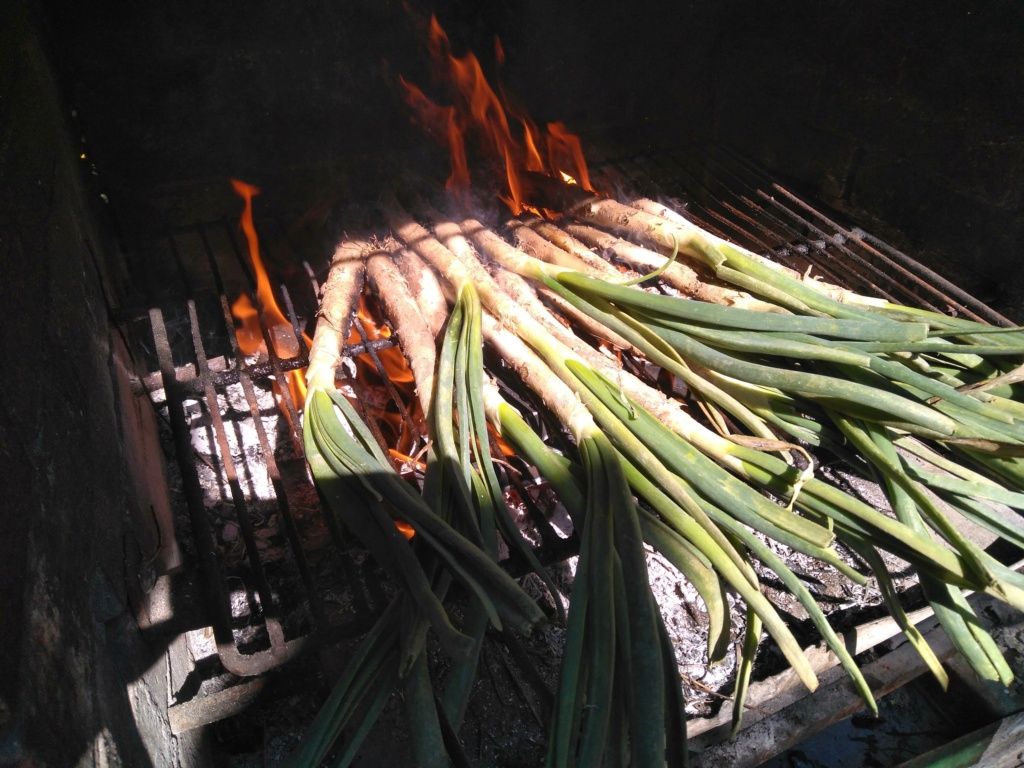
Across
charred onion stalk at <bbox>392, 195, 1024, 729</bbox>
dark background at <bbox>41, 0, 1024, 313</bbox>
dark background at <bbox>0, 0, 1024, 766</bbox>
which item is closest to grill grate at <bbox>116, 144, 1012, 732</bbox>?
dark background at <bbox>0, 0, 1024, 766</bbox>

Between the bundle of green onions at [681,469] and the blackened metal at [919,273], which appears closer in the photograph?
the bundle of green onions at [681,469]

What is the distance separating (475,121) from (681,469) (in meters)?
2.39

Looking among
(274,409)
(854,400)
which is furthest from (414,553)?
(274,409)

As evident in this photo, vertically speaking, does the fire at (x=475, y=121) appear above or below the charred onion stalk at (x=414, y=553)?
above

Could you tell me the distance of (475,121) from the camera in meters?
3.29

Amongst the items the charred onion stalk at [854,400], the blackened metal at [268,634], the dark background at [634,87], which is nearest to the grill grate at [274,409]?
the blackened metal at [268,634]

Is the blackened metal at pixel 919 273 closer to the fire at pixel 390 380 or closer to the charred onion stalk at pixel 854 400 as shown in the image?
the charred onion stalk at pixel 854 400

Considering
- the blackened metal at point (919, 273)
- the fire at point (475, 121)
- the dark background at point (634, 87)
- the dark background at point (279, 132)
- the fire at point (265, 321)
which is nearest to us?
the dark background at point (279, 132)

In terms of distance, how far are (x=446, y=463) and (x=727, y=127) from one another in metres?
3.05

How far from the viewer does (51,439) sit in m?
1.17

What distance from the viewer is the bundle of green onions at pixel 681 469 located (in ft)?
3.85

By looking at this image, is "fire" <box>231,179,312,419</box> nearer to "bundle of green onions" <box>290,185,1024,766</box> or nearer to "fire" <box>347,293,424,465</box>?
"fire" <box>347,293,424,465</box>

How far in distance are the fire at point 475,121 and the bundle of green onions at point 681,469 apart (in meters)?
1.36

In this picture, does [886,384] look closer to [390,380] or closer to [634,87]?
[390,380]
